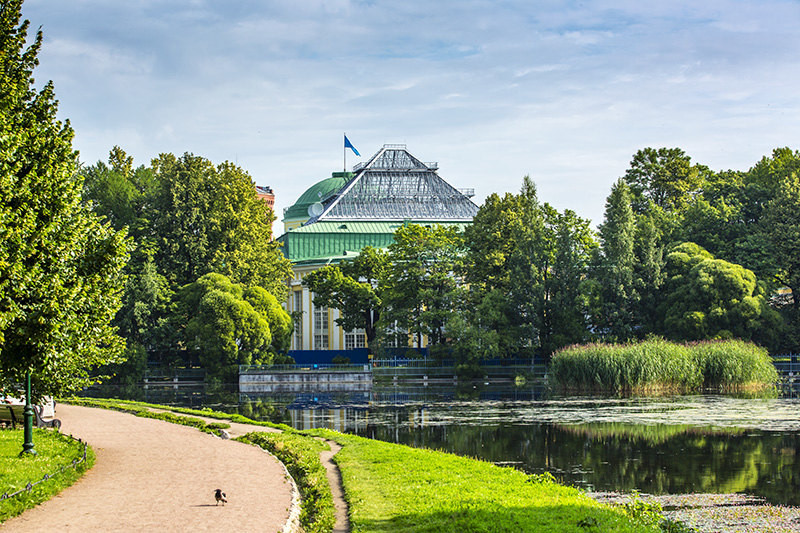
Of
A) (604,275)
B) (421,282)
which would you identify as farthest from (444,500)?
(421,282)

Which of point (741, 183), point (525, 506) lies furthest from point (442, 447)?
point (741, 183)

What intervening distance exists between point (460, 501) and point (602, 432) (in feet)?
55.6

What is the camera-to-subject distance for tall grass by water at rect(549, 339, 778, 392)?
1919 inches

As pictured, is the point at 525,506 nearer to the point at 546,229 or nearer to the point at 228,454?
the point at 228,454

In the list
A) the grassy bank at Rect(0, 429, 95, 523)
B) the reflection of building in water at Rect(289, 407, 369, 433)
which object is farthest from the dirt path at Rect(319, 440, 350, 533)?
the reflection of building in water at Rect(289, 407, 369, 433)

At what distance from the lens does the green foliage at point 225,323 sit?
66.4m

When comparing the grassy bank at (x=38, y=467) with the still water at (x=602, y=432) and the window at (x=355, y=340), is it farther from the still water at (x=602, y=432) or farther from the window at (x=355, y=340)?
the window at (x=355, y=340)

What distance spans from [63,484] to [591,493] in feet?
35.0

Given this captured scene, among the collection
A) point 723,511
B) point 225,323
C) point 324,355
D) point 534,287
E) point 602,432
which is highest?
point 534,287

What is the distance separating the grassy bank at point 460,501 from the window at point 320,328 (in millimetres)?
77131

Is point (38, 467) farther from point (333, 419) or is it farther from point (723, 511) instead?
point (333, 419)

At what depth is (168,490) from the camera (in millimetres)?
17172

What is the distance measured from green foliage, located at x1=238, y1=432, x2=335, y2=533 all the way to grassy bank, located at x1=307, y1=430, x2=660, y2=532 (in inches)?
17.9

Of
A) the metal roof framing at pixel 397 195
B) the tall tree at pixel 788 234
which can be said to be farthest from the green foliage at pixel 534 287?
the metal roof framing at pixel 397 195
